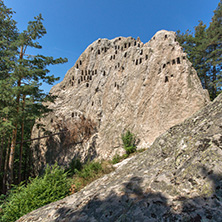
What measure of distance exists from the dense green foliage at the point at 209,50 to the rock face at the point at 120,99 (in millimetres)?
7151

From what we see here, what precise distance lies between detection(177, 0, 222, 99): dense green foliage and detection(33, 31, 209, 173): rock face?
23.5ft

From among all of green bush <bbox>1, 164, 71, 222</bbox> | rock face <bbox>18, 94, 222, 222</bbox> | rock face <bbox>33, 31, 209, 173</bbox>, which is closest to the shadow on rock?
rock face <bbox>18, 94, 222, 222</bbox>

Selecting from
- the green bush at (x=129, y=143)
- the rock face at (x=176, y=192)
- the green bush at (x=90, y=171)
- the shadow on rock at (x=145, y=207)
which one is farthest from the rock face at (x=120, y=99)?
the shadow on rock at (x=145, y=207)

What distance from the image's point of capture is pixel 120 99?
16469 millimetres

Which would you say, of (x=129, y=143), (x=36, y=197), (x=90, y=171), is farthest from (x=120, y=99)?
(x=36, y=197)

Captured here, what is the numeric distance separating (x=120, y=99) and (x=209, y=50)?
17.0 meters

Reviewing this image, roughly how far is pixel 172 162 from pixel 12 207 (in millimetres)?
4884

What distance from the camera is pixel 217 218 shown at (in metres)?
1.24

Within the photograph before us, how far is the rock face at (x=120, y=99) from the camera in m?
12.8

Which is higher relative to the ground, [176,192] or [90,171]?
[176,192]

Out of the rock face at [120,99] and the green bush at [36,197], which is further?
the rock face at [120,99]

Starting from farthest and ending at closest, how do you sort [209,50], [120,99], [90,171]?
[209,50] → [120,99] → [90,171]

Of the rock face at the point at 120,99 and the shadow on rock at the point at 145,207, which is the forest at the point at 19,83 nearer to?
the rock face at the point at 120,99

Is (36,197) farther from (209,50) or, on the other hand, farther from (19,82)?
(209,50)
